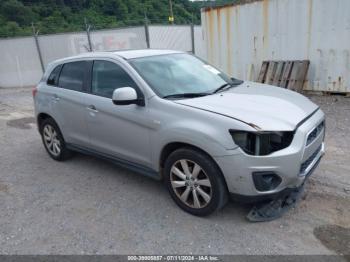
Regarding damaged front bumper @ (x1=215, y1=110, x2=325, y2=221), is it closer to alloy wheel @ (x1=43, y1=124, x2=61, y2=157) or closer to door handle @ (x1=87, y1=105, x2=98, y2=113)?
door handle @ (x1=87, y1=105, x2=98, y2=113)

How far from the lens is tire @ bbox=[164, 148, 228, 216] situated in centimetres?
329

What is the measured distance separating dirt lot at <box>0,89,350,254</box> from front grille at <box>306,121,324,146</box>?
726mm

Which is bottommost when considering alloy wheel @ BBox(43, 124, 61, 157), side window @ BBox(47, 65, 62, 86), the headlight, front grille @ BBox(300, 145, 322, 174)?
alloy wheel @ BBox(43, 124, 61, 157)

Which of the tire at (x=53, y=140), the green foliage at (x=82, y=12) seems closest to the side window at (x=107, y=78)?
the tire at (x=53, y=140)

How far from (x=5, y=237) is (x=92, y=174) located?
5.19 feet

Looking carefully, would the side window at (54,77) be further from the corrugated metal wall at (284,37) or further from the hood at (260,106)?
the corrugated metal wall at (284,37)

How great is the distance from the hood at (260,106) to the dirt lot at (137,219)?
0.98 m

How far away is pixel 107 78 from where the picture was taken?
4.32m

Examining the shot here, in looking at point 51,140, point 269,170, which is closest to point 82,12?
point 51,140

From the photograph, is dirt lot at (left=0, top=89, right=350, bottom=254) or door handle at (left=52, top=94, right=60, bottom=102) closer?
dirt lot at (left=0, top=89, right=350, bottom=254)

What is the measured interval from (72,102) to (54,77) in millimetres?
810

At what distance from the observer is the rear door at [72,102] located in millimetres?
4625

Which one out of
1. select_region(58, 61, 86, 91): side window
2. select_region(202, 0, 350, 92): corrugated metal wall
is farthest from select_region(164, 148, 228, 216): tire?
select_region(202, 0, 350, 92): corrugated metal wall

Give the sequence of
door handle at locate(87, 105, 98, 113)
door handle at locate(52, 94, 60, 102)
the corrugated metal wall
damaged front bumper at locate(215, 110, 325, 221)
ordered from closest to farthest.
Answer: damaged front bumper at locate(215, 110, 325, 221)
door handle at locate(87, 105, 98, 113)
door handle at locate(52, 94, 60, 102)
the corrugated metal wall
